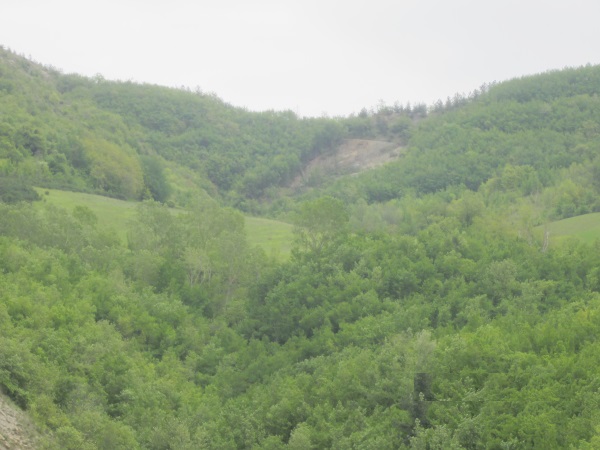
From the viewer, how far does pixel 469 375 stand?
56031mm

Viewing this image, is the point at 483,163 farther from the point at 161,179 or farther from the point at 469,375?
the point at 469,375

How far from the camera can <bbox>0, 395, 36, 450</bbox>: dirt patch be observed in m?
44.7

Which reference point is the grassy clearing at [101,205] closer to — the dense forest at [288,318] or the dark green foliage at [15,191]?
the dark green foliage at [15,191]

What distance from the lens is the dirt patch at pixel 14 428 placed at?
4469 centimetres

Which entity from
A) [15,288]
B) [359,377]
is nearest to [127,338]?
[15,288]

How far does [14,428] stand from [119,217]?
195ft

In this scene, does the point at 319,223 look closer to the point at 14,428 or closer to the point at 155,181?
the point at 14,428

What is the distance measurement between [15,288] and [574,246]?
5032cm

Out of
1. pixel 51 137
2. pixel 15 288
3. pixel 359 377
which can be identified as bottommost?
pixel 359 377

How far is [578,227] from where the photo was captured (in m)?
111

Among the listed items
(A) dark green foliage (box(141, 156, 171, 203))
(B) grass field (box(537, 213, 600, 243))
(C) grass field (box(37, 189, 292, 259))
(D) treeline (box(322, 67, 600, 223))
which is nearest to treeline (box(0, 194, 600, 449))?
(C) grass field (box(37, 189, 292, 259))

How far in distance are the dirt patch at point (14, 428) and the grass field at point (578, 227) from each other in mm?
66347

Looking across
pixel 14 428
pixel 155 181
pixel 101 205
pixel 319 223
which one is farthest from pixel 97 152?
pixel 14 428

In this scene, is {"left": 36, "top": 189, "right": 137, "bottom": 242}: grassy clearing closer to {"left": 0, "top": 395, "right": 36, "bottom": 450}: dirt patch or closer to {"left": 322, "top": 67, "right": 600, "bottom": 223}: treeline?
{"left": 0, "top": 395, "right": 36, "bottom": 450}: dirt patch
